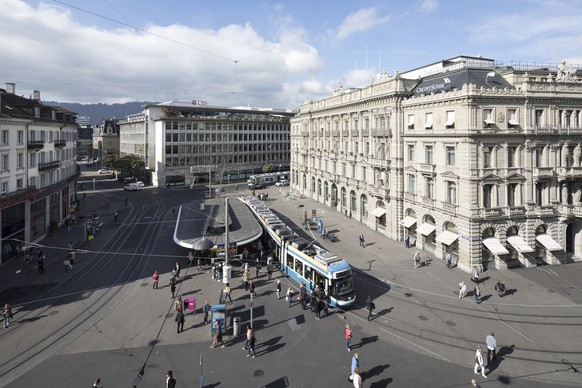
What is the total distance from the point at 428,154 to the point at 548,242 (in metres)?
16.6

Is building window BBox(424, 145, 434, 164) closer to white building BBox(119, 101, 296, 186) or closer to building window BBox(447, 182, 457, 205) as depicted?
building window BBox(447, 182, 457, 205)

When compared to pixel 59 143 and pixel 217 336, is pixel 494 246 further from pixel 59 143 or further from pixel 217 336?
pixel 59 143

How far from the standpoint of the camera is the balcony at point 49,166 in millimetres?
50800

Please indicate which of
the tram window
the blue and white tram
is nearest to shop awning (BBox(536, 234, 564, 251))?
the blue and white tram

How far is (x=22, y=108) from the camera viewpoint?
166 feet

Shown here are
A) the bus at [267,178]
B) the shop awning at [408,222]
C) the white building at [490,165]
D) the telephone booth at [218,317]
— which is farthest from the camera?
the bus at [267,178]

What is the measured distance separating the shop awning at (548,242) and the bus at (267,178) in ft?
240

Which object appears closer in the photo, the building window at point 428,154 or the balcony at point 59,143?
the building window at point 428,154

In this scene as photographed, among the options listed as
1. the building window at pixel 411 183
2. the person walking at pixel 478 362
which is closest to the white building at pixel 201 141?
the building window at pixel 411 183

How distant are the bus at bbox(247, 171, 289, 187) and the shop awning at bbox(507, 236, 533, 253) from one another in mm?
71806

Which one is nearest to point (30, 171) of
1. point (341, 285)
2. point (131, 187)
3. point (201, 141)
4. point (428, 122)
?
point (341, 285)

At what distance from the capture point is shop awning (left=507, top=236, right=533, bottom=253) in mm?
39312

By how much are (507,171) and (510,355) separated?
919 inches

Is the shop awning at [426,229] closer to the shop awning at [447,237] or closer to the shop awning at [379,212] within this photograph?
the shop awning at [447,237]
